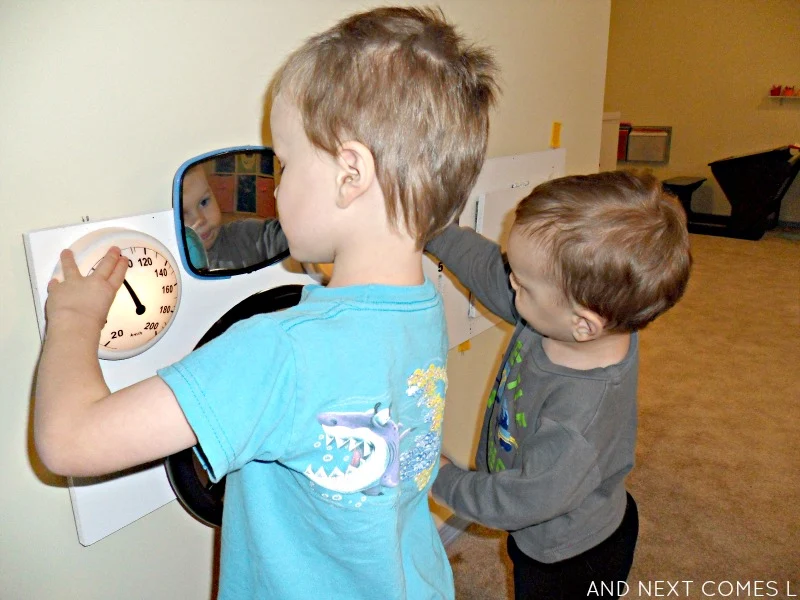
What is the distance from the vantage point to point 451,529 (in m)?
1.72

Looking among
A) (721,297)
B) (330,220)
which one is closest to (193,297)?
(330,220)

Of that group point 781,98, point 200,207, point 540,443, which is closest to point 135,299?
point 200,207

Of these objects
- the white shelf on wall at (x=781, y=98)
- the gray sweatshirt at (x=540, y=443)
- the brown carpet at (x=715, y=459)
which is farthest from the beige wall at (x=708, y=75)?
the gray sweatshirt at (x=540, y=443)

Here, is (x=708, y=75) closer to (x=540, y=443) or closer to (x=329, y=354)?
(x=540, y=443)

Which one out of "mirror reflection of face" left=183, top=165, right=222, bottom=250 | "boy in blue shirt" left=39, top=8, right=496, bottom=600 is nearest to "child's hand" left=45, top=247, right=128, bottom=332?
"boy in blue shirt" left=39, top=8, right=496, bottom=600

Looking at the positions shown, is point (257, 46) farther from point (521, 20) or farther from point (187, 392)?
point (521, 20)

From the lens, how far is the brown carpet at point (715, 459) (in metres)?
1.70

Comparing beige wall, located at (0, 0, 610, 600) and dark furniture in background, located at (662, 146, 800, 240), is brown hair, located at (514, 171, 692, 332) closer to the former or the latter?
beige wall, located at (0, 0, 610, 600)

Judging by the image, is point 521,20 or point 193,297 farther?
point 521,20

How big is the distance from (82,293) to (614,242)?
2.29ft

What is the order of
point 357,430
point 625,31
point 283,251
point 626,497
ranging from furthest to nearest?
1. point 625,31
2. point 626,497
3. point 283,251
4. point 357,430

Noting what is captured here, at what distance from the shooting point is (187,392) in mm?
527

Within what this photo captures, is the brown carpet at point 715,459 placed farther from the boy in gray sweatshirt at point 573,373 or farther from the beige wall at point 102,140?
the beige wall at point 102,140

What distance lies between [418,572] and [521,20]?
109 centimetres
